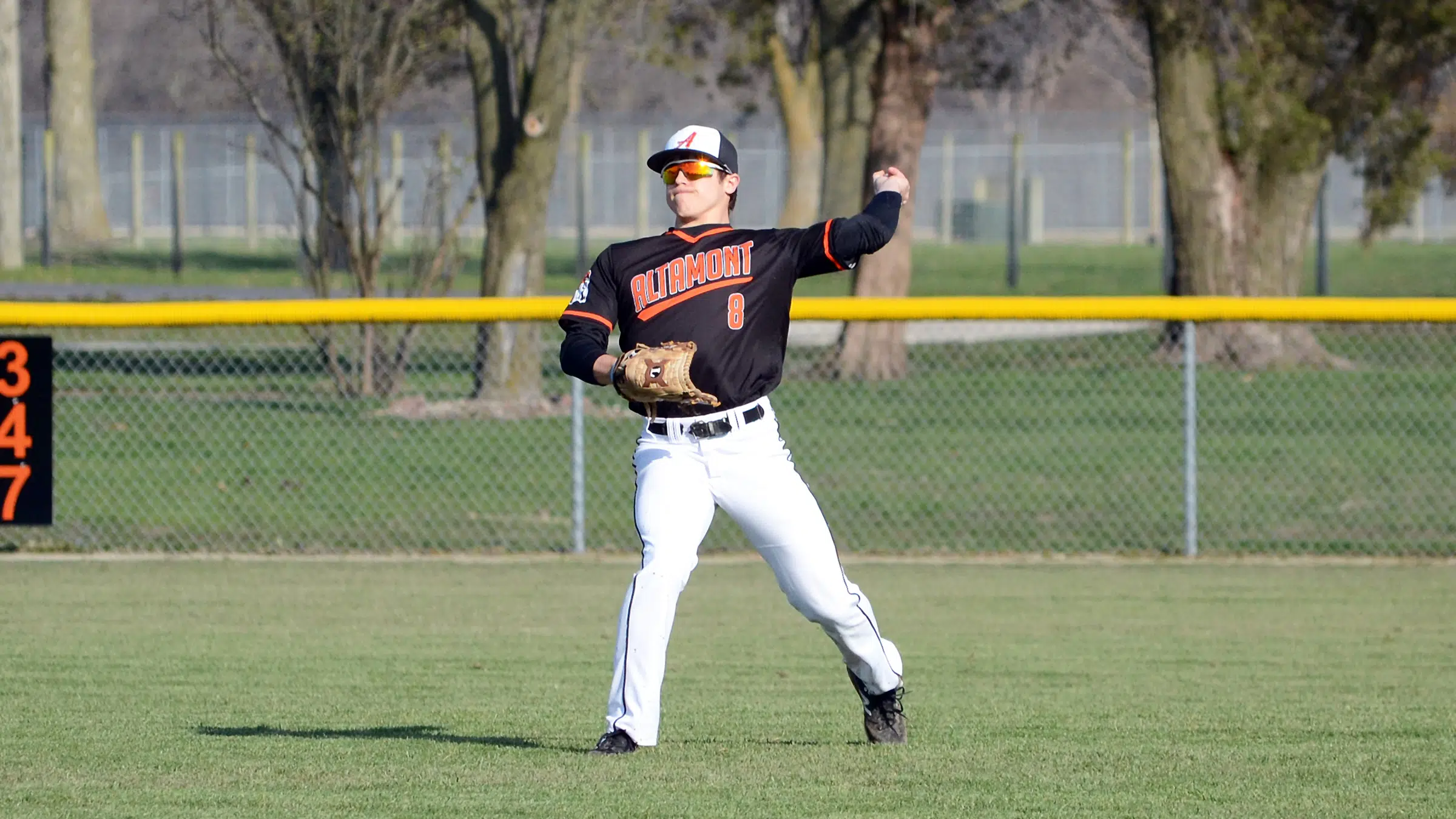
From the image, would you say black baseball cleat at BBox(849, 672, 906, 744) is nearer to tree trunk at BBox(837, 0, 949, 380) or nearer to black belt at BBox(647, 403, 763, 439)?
black belt at BBox(647, 403, 763, 439)

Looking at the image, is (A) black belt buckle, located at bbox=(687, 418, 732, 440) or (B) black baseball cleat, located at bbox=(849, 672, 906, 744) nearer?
(A) black belt buckle, located at bbox=(687, 418, 732, 440)

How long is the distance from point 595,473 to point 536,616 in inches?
144

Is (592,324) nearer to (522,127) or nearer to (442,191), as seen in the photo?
(522,127)

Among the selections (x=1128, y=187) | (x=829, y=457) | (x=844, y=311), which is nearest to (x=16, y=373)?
(x=844, y=311)

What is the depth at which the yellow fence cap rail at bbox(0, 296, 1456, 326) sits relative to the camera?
999cm

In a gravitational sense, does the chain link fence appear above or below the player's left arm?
below

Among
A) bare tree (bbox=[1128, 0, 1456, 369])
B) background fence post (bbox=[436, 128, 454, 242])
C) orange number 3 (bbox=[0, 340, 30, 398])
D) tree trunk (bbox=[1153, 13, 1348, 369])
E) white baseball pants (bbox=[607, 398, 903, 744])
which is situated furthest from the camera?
tree trunk (bbox=[1153, 13, 1348, 369])

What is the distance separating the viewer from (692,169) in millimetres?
5090

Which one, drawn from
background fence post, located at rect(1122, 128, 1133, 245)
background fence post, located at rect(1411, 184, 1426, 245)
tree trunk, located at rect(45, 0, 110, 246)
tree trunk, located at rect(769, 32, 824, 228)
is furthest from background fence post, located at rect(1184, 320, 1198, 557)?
background fence post, located at rect(1411, 184, 1426, 245)

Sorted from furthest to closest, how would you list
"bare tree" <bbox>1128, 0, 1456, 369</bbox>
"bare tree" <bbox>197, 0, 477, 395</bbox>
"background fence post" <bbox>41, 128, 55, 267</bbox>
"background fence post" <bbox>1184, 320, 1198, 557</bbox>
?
"background fence post" <bbox>41, 128, 55, 267</bbox> → "bare tree" <bbox>1128, 0, 1456, 369</bbox> → "bare tree" <bbox>197, 0, 477, 395</bbox> → "background fence post" <bbox>1184, 320, 1198, 557</bbox>

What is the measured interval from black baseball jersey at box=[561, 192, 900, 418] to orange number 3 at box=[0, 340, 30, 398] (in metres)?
5.42

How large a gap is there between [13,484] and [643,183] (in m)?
26.7

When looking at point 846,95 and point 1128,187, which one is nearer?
point 846,95

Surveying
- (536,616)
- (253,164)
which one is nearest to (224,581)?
(536,616)
